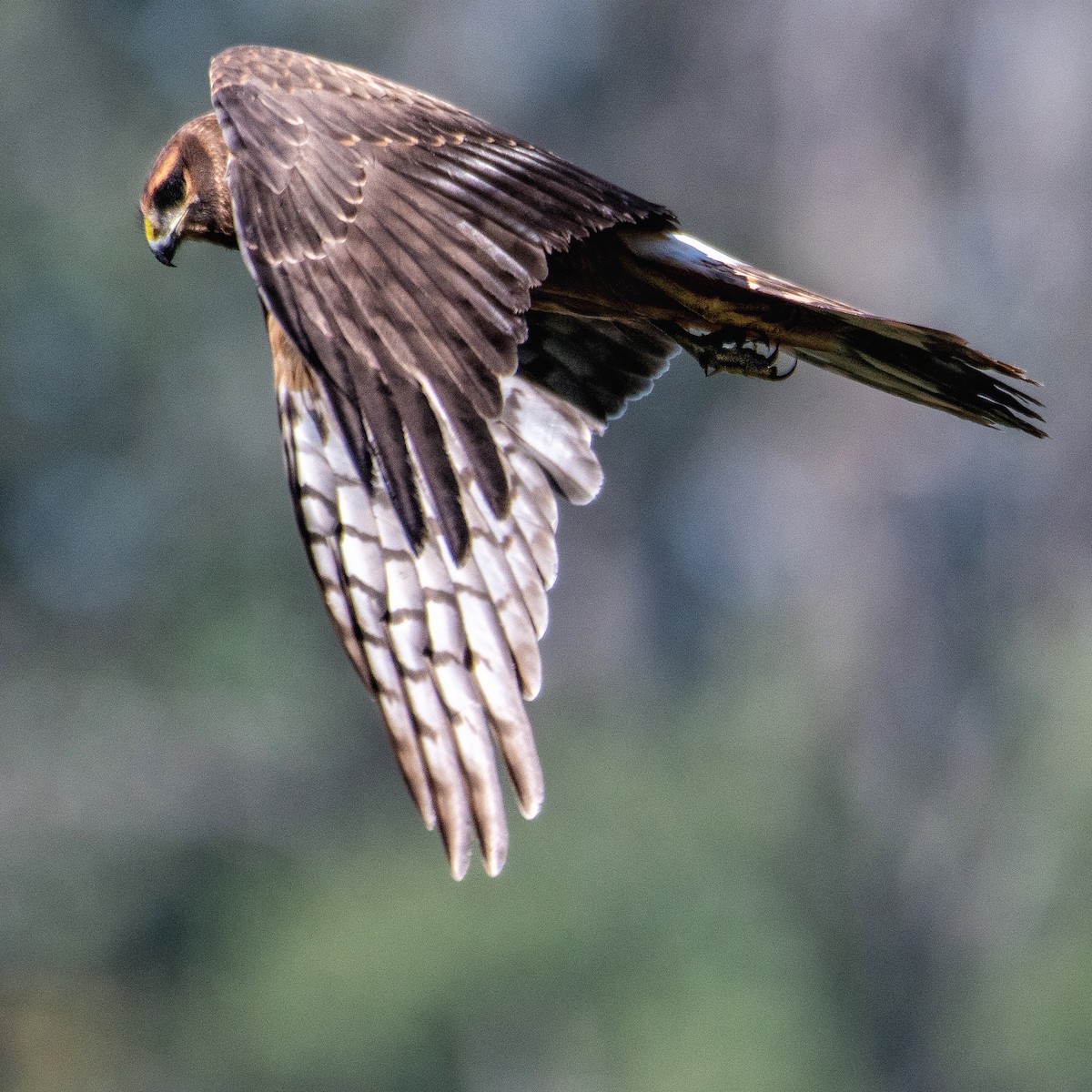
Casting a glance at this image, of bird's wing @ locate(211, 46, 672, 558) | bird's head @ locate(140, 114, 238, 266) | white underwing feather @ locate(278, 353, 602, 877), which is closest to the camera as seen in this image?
bird's wing @ locate(211, 46, 672, 558)

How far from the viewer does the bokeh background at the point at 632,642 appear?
49.0 ft

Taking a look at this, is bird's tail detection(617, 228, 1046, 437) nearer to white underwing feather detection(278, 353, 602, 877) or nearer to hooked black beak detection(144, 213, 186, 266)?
white underwing feather detection(278, 353, 602, 877)

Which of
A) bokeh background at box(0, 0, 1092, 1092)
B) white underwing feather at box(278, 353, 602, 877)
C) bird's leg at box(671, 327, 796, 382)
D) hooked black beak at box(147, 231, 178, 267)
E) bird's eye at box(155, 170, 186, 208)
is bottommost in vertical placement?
white underwing feather at box(278, 353, 602, 877)

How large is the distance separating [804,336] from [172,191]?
1.63 meters

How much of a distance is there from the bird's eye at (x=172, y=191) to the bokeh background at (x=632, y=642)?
1003 centimetres

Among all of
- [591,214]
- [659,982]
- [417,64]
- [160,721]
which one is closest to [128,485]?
[160,721]

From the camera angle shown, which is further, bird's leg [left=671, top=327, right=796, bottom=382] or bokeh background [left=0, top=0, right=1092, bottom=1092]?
bokeh background [left=0, top=0, right=1092, bottom=1092]

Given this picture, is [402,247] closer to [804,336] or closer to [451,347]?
[451,347]

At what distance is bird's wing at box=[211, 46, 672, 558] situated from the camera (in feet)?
11.3

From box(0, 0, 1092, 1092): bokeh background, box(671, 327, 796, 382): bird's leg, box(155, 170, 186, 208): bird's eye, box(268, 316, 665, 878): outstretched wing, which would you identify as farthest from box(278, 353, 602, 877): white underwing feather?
box(0, 0, 1092, 1092): bokeh background

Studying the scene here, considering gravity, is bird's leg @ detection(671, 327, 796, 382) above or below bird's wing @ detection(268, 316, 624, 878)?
above

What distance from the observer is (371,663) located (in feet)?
14.4

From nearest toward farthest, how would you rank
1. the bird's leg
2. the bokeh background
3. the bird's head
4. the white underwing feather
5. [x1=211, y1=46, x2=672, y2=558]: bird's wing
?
[x1=211, y1=46, x2=672, y2=558]: bird's wing, the white underwing feather, the bird's leg, the bird's head, the bokeh background

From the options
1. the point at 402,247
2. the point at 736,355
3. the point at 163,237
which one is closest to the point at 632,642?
the point at 163,237
